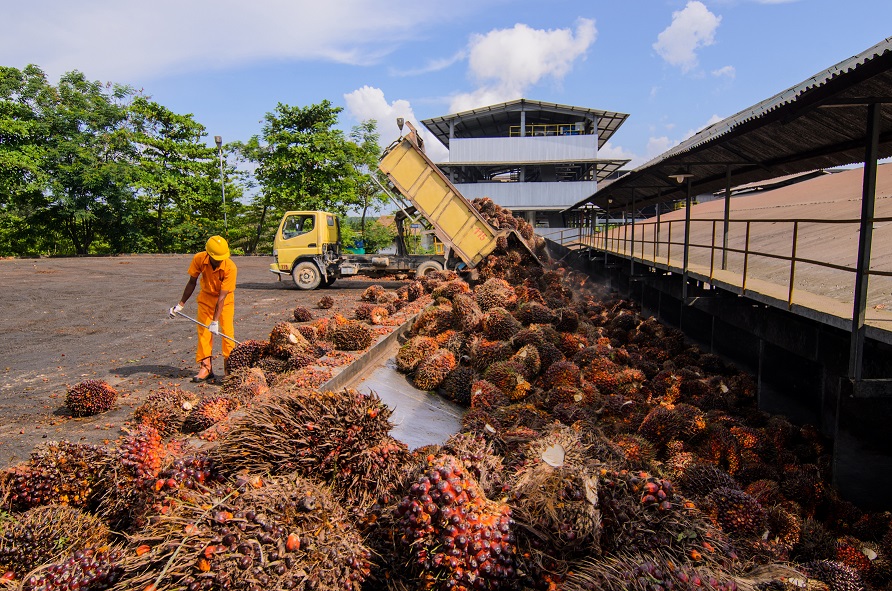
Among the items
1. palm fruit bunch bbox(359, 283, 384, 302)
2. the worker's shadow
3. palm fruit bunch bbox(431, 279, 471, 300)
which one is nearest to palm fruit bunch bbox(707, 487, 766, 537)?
palm fruit bunch bbox(431, 279, 471, 300)

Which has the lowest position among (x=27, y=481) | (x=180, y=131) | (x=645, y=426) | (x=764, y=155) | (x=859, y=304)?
(x=645, y=426)

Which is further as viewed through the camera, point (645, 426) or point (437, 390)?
point (437, 390)

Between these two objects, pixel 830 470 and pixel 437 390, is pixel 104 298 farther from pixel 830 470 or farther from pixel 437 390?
pixel 830 470

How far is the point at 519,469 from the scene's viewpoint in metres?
2.81

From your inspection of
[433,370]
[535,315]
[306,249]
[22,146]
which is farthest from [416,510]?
[22,146]

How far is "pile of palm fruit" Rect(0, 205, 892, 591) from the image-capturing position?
2133 mm

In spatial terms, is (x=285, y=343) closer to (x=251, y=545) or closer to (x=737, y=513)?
(x=251, y=545)

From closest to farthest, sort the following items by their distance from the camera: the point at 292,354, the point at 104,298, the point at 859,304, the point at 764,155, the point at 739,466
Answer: the point at 859,304 < the point at 739,466 < the point at 292,354 < the point at 764,155 < the point at 104,298

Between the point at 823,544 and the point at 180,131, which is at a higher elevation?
the point at 180,131

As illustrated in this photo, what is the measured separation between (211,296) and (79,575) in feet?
A: 18.7

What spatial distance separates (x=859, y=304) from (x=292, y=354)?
5.33 meters

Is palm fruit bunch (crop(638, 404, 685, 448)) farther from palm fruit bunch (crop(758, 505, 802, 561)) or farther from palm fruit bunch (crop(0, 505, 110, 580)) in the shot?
palm fruit bunch (crop(0, 505, 110, 580))

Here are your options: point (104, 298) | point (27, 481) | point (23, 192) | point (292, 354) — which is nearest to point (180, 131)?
point (23, 192)

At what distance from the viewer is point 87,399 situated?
5961mm
